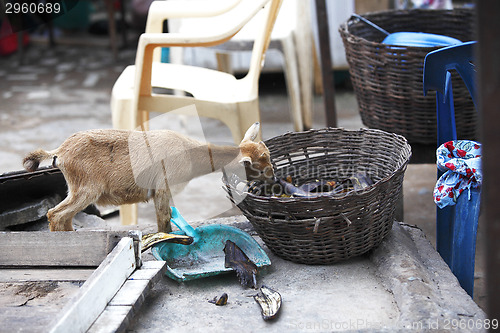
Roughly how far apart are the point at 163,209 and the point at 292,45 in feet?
7.82

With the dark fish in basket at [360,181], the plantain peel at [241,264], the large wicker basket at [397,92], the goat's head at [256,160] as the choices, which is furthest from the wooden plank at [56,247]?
the large wicker basket at [397,92]

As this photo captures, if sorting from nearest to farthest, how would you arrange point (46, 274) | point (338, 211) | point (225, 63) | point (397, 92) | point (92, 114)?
point (338, 211) < point (46, 274) < point (397, 92) < point (225, 63) < point (92, 114)

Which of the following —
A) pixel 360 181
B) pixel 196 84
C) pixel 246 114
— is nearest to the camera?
pixel 360 181

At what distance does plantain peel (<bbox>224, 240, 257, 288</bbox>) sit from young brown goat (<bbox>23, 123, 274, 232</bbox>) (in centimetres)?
27

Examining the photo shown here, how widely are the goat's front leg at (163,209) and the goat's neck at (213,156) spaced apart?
0.14 metres

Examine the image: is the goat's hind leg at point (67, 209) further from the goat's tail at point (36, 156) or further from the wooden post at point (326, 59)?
the wooden post at point (326, 59)

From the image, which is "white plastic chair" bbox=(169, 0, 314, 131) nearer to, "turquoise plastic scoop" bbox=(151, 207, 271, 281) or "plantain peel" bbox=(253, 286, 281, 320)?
"turquoise plastic scoop" bbox=(151, 207, 271, 281)

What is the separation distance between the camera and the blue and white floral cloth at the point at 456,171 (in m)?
1.98

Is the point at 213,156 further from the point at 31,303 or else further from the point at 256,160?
the point at 31,303

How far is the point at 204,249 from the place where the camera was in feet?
7.15

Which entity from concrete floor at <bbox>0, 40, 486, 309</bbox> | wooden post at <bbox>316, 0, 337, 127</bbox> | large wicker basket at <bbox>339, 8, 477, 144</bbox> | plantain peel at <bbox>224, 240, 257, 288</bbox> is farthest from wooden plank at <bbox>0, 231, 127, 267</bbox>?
wooden post at <bbox>316, 0, 337, 127</bbox>

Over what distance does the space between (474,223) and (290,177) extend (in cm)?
76

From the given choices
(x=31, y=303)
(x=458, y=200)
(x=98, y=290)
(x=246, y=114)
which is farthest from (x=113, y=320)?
(x=246, y=114)

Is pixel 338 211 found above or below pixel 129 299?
above
